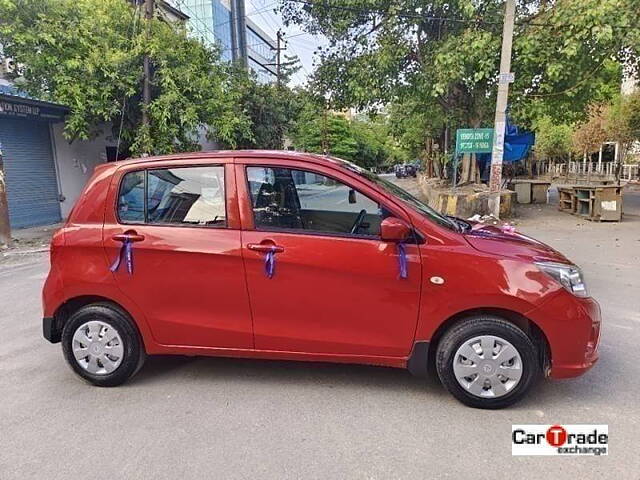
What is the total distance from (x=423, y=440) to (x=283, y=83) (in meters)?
26.6

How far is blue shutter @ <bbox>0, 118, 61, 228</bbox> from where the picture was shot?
1191 centimetres

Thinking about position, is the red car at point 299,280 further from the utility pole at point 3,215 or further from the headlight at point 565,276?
the utility pole at point 3,215

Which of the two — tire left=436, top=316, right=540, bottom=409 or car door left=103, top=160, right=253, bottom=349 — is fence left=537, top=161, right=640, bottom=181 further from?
car door left=103, top=160, right=253, bottom=349

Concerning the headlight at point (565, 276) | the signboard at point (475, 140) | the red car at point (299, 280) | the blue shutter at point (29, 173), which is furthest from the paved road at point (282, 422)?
the blue shutter at point (29, 173)

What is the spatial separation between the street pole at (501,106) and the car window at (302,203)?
28.3 ft

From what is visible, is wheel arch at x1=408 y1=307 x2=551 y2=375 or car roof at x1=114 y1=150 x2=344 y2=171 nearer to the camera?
wheel arch at x1=408 y1=307 x2=551 y2=375

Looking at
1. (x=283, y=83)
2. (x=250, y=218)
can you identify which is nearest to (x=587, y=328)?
(x=250, y=218)

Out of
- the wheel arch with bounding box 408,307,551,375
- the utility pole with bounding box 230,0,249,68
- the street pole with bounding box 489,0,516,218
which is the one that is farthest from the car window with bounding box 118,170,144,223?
the utility pole with bounding box 230,0,249,68

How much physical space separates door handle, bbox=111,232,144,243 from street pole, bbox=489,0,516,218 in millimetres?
9537

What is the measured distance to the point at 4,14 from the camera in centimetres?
1084

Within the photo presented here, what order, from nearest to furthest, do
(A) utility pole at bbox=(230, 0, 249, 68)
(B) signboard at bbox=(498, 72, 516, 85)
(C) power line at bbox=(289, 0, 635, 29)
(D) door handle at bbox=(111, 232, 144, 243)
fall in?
1. (D) door handle at bbox=(111, 232, 144, 243)
2. (B) signboard at bbox=(498, 72, 516, 85)
3. (C) power line at bbox=(289, 0, 635, 29)
4. (A) utility pole at bbox=(230, 0, 249, 68)

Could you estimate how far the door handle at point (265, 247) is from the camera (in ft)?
10.4

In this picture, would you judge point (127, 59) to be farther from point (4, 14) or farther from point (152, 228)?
point (152, 228)

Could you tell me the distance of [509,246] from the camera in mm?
3139
